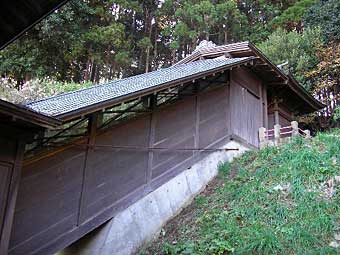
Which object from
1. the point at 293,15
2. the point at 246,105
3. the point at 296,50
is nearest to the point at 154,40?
the point at 293,15

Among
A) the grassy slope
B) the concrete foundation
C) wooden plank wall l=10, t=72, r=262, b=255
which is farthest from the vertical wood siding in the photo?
the grassy slope

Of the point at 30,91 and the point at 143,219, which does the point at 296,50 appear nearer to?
the point at 30,91

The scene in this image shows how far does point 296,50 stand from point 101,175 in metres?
14.6

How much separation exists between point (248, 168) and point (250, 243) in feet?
11.0

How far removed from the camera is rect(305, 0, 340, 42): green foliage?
18.9 metres

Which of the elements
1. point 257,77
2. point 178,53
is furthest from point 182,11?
point 257,77

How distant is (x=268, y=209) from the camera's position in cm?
749

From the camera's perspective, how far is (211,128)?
34.7 feet

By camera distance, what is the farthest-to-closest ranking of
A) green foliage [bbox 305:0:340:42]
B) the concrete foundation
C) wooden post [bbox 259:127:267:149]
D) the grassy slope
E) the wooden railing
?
1. green foliage [bbox 305:0:340:42]
2. wooden post [bbox 259:127:267:149]
3. the wooden railing
4. the concrete foundation
5. the grassy slope

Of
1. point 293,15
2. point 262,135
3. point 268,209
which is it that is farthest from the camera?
point 293,15

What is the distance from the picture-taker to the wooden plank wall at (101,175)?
6715mm

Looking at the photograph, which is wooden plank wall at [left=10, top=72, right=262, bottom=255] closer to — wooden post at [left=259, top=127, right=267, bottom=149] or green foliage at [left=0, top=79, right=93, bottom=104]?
wooden post at [left=259, top=127, right=267, bottom=149]

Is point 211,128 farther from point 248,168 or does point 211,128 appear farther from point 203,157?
point 248,168

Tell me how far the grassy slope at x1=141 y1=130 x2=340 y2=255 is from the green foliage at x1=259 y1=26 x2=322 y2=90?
954cm
